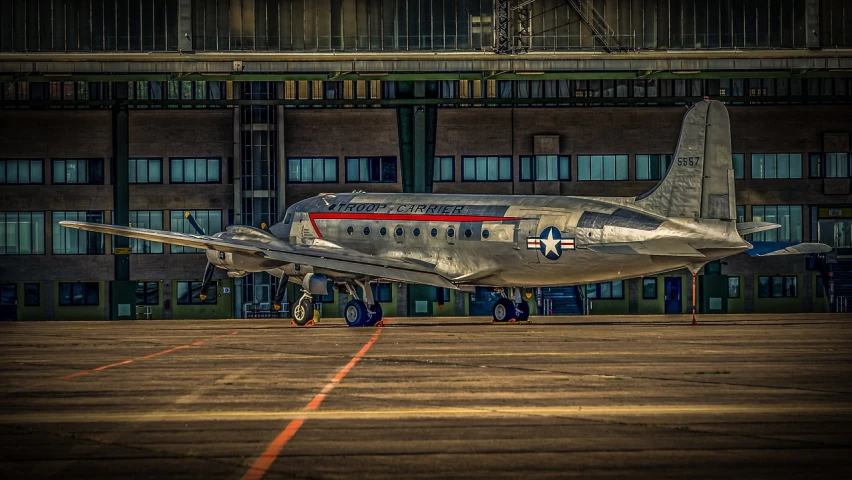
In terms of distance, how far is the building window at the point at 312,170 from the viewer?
65938mm

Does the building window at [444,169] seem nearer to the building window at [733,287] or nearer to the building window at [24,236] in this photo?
the building window at [733,287]

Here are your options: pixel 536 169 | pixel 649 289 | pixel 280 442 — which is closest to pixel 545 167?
pixel 536 169

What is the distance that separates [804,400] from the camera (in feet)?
60.3

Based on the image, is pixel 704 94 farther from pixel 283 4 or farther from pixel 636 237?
pixel 636 237

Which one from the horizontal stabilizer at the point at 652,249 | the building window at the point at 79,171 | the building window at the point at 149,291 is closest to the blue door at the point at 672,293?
the horizontal stabilizer at the point at 652,249

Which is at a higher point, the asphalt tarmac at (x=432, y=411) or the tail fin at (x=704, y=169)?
the tail fin at (x=704, y=169)

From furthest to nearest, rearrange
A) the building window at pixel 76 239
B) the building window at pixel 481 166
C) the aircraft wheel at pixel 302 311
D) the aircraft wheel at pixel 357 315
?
the building window at pixel 76 239, the building window at pixel 481 166, the aircraft wheel at pixel 302 311, the aircraft wheel at pixel 357 315

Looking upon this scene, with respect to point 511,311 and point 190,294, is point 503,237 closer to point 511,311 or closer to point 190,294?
point 511,311

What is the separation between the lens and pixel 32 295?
66.5 meters

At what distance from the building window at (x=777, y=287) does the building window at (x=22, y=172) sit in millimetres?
43919

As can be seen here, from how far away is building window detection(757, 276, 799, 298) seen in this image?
221 ft

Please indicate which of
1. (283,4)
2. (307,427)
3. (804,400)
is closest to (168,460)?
(307,427)

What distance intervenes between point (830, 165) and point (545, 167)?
17222 millimetres

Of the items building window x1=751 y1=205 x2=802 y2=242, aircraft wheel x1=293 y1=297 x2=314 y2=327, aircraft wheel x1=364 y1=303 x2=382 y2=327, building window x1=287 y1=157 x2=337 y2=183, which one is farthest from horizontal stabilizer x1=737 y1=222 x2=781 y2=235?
building window x1=287 y1=157 x2=337 y2=183
